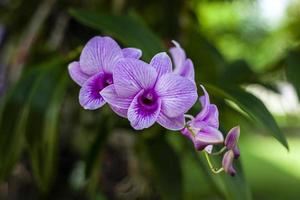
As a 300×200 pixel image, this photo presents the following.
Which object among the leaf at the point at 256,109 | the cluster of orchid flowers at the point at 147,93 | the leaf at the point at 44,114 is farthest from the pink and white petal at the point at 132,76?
the leaf at the point at 44,114

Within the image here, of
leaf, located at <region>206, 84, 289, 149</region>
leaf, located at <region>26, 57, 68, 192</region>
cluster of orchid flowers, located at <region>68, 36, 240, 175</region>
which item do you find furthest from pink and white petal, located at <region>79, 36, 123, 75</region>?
leaf, located at <region>26, 57, 68, 192</region>

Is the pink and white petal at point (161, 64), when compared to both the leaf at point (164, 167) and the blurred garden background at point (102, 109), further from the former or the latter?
the leaf at point (164, 167)

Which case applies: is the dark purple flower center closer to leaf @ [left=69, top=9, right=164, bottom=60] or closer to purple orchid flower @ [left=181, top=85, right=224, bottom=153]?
purple orchid flower @ [left=181, top=85, right=224, bottom=153]

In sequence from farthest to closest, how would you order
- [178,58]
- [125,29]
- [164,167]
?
[164,167] → [125,29] → [178,58]

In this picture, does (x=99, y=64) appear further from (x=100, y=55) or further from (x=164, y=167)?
(x=164, y=167)

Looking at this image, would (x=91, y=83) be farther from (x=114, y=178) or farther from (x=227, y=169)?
(x=114, y=178)

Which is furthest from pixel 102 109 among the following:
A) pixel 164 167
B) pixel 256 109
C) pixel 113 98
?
pixel 113 98

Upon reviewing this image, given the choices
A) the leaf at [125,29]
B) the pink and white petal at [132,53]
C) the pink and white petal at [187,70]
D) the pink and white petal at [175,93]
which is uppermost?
the pink and white petal at [132,53]
